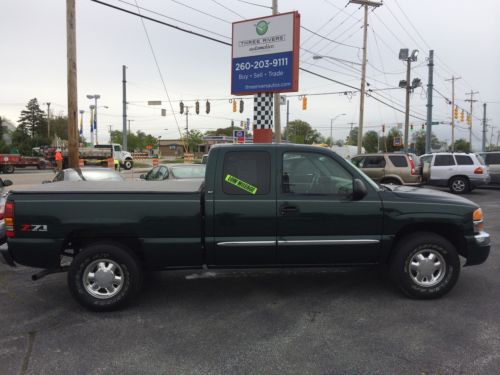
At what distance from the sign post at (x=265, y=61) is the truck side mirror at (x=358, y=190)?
31.5 feet

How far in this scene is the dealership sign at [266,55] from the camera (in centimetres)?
1347

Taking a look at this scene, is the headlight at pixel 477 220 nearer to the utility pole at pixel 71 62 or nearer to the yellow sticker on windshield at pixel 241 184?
the yellow sticker on windshield at pixel 241 184

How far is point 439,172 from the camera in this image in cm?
1659

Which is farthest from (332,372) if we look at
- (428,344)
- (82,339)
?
(82,339)

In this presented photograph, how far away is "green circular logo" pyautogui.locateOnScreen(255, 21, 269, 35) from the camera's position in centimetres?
1372

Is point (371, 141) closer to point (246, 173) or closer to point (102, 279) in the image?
point (246, 173)

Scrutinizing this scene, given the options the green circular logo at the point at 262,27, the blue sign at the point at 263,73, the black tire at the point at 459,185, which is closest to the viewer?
the blue sign at the point at 263,73

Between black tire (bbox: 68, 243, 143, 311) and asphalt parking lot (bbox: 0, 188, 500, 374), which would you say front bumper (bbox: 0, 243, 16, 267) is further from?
black tire (bbox: 68, 243, 143, 311)

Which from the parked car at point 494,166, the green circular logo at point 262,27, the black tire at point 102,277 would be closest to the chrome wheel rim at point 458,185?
the parked car at point 494,166

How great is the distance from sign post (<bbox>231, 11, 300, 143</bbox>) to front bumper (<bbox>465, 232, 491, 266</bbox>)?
9.64 metres

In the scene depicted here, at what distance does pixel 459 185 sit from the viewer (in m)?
16.3

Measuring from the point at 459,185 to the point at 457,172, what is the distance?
527 mm

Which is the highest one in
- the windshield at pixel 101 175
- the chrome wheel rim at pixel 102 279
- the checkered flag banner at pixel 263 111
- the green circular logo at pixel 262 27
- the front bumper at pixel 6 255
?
the green circular logo at pixel 262 27

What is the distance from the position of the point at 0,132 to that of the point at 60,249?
82.8 metres
